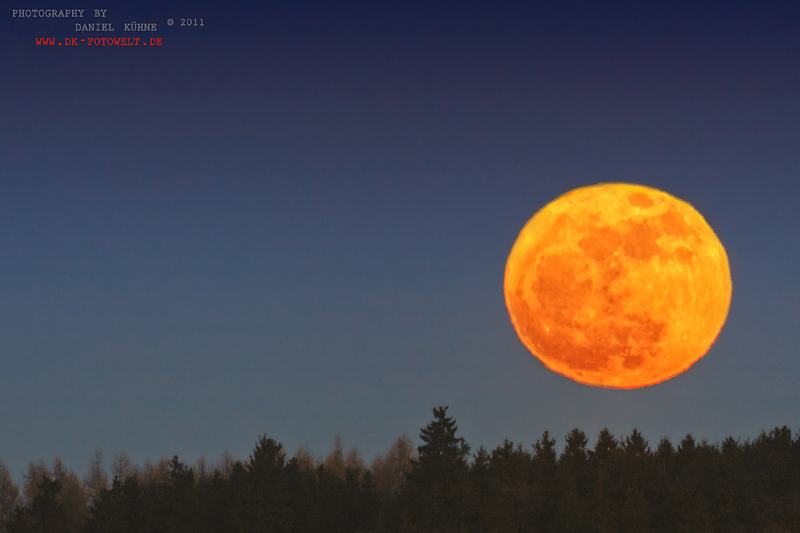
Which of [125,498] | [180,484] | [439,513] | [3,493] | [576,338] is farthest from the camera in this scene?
[3,493]

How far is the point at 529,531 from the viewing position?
76750 mm

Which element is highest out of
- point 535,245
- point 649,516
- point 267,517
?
point 535,245

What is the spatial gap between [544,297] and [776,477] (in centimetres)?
7168

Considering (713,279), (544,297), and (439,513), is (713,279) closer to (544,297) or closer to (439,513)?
(544,297)

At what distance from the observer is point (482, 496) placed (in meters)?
75.9

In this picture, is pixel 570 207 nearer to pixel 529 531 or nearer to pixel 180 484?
pixel 529 531

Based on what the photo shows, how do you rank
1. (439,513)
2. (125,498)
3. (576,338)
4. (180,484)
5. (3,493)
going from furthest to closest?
(3,493) → (180,484) → (125,498) → (439,513) → (576,338)

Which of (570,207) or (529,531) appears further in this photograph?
(529,531)

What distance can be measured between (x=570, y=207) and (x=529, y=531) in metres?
53.2

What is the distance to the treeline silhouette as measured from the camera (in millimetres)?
72875

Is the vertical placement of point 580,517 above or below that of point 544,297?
below

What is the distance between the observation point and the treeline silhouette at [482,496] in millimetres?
72875

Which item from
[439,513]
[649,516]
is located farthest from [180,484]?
[649,516]

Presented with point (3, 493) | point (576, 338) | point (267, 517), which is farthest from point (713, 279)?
point (3, 493)
